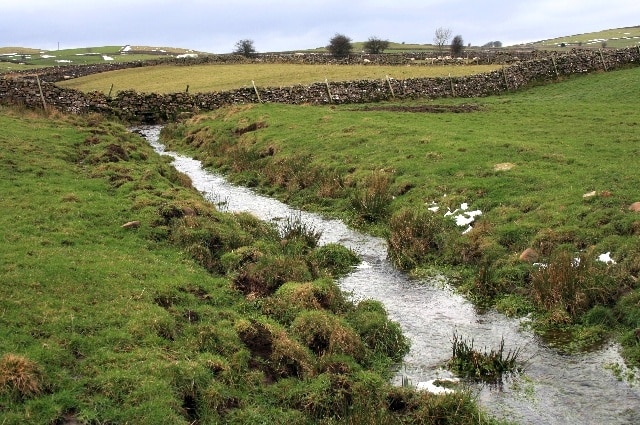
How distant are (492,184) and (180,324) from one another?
12819mm

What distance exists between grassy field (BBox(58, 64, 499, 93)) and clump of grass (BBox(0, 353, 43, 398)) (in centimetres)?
4704

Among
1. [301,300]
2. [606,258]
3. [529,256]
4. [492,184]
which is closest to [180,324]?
[301,300]

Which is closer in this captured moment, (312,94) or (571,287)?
(571,287)

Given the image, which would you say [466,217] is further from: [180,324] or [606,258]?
[180,324]

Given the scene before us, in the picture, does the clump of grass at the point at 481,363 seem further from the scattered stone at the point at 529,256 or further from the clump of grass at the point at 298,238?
the clump of grass at the point at 298,238

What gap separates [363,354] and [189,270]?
5118 millimetres

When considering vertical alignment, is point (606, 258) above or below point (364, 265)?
above

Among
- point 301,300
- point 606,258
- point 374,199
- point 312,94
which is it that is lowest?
point 301,300

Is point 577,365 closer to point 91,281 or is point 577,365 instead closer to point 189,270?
point 189,270

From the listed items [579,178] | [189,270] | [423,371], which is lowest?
[423,371]

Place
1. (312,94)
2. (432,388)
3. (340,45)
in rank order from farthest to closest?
1. (340,45)
2. (312,94)
3. (432,388)

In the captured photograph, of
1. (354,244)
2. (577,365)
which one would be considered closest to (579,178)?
(354,244)

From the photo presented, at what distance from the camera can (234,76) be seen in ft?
216

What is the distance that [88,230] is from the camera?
16.4 meters
